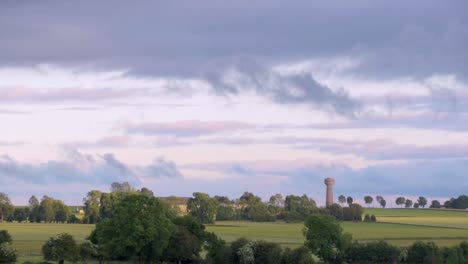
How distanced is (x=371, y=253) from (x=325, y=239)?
709 centimetres

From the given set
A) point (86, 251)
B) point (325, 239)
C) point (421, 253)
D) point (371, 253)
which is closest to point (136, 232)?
point (86, 251)

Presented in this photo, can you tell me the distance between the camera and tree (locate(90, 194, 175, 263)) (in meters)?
120

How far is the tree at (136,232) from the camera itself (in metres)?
120

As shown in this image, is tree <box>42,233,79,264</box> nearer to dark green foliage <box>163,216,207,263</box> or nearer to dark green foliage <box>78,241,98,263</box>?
dark green foliage <box>78,241,98,263</box>

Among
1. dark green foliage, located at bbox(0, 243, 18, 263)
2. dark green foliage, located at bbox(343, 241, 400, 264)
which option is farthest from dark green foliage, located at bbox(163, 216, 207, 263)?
dark green foliage, located at bbox(0, 243, 18, 263)

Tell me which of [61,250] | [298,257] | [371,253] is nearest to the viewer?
[298,257]

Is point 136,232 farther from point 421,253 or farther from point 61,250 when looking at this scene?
point 421,253

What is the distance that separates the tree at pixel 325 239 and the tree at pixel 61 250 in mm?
33215

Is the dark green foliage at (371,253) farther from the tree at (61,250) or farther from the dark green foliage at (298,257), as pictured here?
the tree at (61,250)

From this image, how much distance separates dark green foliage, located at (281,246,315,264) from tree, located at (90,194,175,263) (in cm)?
1847

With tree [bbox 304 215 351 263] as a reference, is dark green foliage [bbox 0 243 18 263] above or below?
below

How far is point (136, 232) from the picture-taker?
392 feet

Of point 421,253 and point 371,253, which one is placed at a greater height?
point 421,253

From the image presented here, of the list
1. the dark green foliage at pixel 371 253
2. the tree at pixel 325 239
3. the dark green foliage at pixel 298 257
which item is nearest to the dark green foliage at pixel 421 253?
the dark green foliage at pixel 371 253
